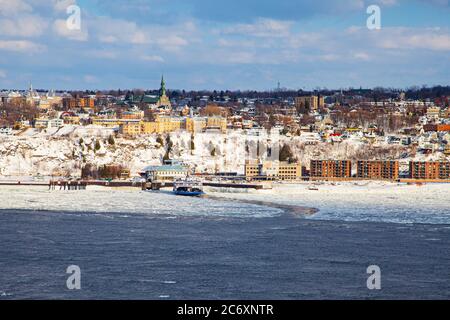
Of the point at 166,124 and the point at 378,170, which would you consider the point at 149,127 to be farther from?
the point at 378,170

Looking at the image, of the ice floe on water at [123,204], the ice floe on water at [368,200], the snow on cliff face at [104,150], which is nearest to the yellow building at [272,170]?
the snow on cliff face at [104,150]

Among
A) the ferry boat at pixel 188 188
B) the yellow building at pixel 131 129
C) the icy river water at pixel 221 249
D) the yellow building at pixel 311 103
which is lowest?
the ferry boat at pixel 188 188

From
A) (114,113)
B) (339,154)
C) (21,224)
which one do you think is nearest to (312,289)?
(21,224)

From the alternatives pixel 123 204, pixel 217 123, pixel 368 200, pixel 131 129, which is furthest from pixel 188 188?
pixel 217 123

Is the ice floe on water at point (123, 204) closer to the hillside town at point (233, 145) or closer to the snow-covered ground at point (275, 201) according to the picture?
the snow-covered ground at point (275, 201)

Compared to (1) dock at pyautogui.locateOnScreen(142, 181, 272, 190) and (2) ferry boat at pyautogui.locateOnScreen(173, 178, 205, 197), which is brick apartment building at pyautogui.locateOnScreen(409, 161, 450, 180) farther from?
(2) ferry boat at pyautogui.locateOnScreen(173, 178, 205, 197)

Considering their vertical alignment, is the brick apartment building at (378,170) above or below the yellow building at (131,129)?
below

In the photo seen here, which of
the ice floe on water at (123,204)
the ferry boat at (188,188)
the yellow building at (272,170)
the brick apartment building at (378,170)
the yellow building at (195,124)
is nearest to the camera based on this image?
the ice floe on water at (123,204)

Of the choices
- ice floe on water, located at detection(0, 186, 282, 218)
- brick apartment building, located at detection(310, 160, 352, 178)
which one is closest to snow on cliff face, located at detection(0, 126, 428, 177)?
brick apartment building, located at detection(310, 160, 352, 178)
